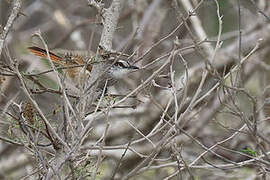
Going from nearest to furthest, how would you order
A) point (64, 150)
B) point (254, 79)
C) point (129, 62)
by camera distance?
point (64, 150), point (129, 62), point (254, 79)

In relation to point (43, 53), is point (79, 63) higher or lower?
lower

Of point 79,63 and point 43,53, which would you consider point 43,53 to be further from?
point 79,63

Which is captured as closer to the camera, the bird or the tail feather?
the bird

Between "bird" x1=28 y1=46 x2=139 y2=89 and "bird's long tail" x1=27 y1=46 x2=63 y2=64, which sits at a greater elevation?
"bird's long tail" x1=27 y1=46 x2=63 y2=64

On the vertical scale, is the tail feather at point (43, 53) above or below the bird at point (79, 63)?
above

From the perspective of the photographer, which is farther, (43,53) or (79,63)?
(43,53)

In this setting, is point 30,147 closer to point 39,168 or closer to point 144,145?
point 39,168

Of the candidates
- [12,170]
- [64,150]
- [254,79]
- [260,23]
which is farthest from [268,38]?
[64,150]

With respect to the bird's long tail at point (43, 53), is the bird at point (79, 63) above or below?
below

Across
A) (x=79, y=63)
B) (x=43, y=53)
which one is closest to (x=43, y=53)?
(x=43, y=53)

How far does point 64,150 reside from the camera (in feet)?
7.52

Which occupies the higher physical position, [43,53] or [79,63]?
[43,53]

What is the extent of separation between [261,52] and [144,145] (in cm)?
182

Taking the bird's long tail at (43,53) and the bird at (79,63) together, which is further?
the bird's long tail at (43,53)
